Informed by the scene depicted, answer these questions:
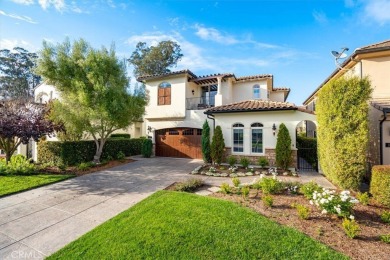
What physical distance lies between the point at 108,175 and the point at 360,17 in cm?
1542

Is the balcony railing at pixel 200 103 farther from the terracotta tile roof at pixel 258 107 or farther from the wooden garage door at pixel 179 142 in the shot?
the terracotta tile roof at pixel 258 107

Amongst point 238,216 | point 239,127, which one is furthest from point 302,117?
point 238,216

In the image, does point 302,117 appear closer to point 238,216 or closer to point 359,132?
point 359,132

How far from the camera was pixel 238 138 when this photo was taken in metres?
12.2

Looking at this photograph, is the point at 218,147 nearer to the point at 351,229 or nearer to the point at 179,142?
the point at 179,142

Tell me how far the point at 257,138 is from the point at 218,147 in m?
2.61

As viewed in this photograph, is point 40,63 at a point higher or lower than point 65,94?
higher

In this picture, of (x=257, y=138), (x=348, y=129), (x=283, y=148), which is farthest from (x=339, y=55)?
(x=257, y=138)

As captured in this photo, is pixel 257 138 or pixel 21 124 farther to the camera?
pixel 257 138

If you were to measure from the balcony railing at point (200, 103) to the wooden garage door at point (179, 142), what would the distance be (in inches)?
82.9

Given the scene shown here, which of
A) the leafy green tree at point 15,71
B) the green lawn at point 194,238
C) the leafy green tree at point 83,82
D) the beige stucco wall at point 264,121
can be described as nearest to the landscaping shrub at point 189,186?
the green lawn at point 194,238

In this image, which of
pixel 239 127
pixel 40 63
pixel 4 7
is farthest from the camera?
pixel 239 127

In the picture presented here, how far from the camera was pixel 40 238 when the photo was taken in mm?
4090

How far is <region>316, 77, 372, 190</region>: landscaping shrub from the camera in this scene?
655 centimetres
